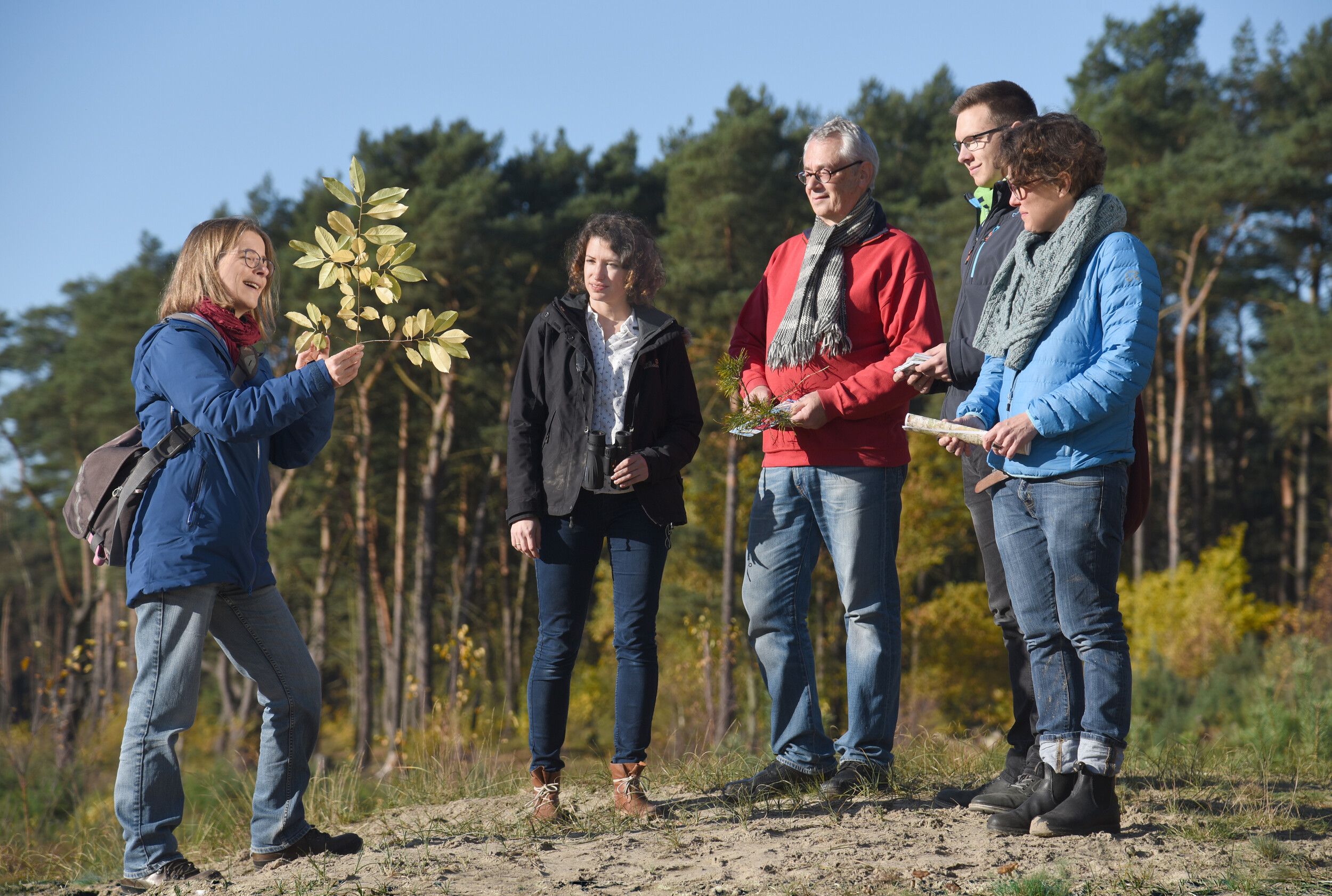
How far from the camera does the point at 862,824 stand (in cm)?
319

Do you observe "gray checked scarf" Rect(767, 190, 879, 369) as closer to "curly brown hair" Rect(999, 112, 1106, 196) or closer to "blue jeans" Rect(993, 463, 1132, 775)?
"curly brown hair" Rect(999, 112, 1106, 196)

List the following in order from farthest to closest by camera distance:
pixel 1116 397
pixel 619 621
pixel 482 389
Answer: pixel 482 389
pixel 619 621
pixel 1116 397

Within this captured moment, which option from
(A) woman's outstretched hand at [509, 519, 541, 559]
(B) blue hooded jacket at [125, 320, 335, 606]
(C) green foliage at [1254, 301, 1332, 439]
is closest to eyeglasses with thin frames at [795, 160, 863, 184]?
(A) woman's outstretched hand at [509, 519, 541, 559]

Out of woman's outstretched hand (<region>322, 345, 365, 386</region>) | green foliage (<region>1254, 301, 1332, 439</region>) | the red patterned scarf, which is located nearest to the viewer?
woman's outstretched hand (<region>322, 345, 365, 386</region>)

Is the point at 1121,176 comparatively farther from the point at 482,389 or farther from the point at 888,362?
the point at 888,362

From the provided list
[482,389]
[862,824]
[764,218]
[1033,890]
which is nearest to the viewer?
[1033,890]

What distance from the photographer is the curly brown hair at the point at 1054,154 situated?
2.90m

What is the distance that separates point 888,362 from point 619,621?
1.23 metres

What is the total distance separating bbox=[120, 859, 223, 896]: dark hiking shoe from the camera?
293 centimetres

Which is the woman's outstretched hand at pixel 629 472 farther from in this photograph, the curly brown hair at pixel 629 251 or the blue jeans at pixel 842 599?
the curly brown hair at pixel 629 251

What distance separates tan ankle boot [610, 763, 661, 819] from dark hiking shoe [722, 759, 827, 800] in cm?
29

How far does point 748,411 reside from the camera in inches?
136

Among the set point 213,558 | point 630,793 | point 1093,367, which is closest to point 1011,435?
point 1093,367

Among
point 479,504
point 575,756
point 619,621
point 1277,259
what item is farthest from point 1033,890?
point 1277,259
